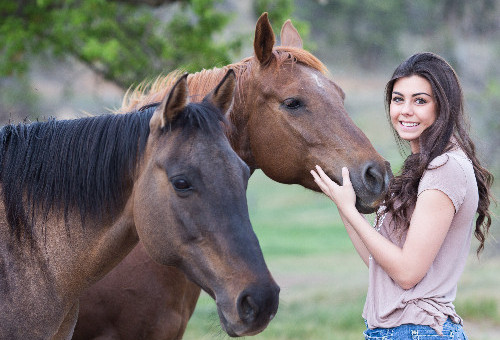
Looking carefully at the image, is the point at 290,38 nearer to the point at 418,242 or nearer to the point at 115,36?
the point at 418,242

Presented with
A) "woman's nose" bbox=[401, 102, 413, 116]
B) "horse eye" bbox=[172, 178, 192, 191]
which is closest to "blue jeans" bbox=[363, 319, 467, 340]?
"woman's nose" bbox=[401, 102, 413, 116]

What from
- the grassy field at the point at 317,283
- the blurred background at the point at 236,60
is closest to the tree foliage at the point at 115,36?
the blurred background at the point at 236,60

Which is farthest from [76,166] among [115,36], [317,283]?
[317,283]

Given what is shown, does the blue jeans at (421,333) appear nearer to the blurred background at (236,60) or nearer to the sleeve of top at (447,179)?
the sleeve of top at (447,179)

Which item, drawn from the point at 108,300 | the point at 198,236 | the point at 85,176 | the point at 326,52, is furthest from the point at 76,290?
the point at 326,52

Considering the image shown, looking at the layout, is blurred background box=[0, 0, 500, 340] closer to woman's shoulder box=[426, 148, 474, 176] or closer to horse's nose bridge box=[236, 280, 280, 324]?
horse's nose bridge box=[236, 280, 280, 324]

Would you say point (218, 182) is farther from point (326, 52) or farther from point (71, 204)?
point (326, 52)

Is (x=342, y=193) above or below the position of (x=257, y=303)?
above

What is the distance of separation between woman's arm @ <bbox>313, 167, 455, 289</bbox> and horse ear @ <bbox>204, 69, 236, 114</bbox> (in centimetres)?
95

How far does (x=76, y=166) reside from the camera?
3.27 metres

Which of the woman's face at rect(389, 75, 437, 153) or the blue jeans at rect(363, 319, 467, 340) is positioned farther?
the woman's face at rect(389, 75, 437, 153)

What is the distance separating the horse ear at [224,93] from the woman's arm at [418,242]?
3.13 feet

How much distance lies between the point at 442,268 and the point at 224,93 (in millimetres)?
1394

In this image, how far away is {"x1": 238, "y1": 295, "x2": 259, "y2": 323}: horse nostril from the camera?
9.29ft
